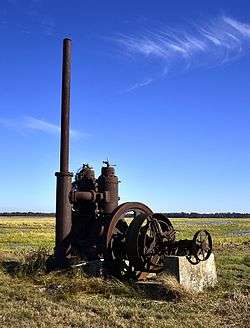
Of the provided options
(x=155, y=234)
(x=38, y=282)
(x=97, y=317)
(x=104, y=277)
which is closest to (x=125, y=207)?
(x=155, y=234)

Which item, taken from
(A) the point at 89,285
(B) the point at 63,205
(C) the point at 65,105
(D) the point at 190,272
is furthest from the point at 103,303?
(C) the point at 65,105

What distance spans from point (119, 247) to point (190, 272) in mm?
2248

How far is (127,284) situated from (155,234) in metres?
1.88

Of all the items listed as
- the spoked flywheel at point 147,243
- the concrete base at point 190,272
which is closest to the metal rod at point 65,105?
the spoked flywheel at point 147,243

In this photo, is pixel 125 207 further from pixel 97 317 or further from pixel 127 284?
pixel 97 317

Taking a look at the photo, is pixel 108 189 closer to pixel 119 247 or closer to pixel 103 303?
pixel 119 247

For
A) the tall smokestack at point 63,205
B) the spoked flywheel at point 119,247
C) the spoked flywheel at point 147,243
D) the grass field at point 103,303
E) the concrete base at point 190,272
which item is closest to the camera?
the grass field at point 103,303

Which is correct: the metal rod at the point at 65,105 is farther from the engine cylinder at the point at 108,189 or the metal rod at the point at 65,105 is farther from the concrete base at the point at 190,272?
the concrete base at the point at 190,272

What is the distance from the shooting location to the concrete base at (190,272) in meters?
14.1

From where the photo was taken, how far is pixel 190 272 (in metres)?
14.4

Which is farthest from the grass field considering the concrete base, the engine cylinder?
the engine cylinder

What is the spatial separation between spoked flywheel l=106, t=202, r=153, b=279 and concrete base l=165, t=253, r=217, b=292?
1375 millimetres

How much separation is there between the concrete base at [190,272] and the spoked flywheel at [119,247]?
1375mm

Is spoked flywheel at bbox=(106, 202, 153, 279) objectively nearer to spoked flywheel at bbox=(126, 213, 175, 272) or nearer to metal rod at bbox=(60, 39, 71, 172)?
spoked flywheel at bbox=(126, 213, 175, 272)
